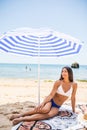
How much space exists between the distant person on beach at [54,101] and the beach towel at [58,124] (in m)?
0.08

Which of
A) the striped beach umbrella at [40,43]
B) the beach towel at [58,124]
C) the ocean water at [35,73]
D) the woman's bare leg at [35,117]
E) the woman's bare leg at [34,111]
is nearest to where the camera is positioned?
the beach towel at [58,124]

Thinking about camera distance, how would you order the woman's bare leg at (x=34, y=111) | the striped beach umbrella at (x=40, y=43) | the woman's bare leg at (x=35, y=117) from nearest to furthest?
the woman's bare leg at (x=35, y=117) → the woman's bare leg at (x=34, y=111) → the striped beach umbrella at (x=40, y=43)

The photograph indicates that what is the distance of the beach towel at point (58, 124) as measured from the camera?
3.47 meters

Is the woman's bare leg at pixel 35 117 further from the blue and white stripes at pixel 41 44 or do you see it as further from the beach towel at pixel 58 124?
the blue and white stripes at pixel 41 44

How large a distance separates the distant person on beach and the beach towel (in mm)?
76

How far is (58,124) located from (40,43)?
50.5 inches

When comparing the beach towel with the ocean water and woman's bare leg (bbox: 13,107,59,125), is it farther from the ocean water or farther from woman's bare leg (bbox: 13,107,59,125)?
the ocean water

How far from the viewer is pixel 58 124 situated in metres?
3.63

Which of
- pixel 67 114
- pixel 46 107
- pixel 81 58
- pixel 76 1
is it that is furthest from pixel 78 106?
pixel 81 58

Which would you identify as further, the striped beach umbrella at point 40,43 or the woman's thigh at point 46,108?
the striped beach umbrella at point 40,43

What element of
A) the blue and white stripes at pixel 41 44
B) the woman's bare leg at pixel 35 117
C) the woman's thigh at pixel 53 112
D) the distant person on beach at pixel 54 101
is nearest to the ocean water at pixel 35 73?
the blue and white stripes at pixel 41 44

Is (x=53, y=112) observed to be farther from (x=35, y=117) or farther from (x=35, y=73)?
(x=35, y=73)

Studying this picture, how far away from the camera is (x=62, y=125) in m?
3.60

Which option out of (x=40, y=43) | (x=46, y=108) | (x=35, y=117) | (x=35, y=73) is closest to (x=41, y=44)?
(x=40, y=43)
